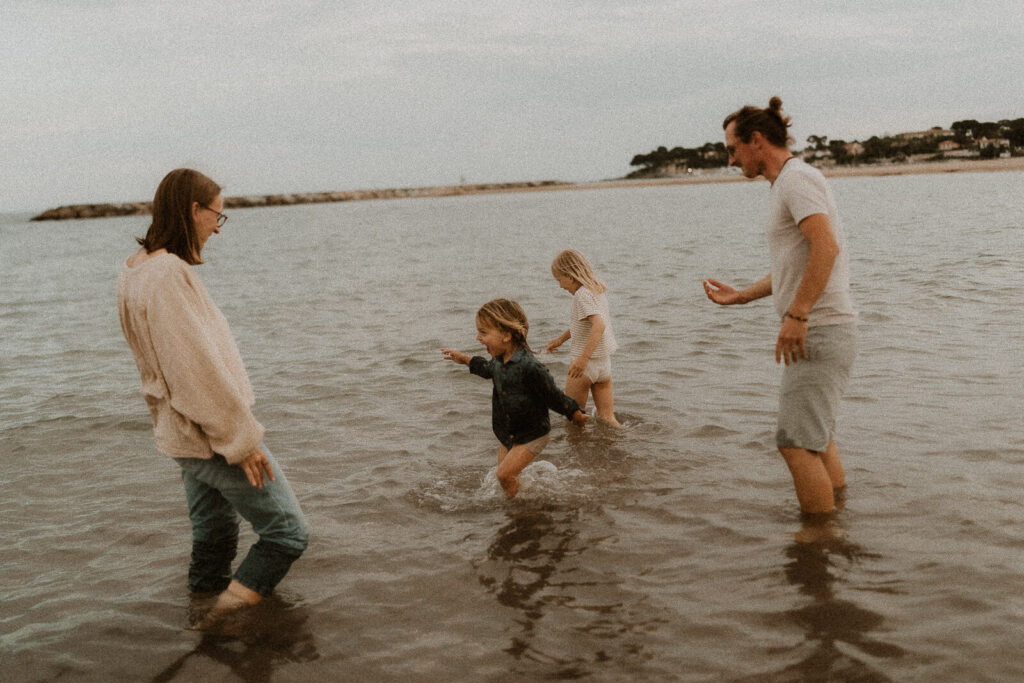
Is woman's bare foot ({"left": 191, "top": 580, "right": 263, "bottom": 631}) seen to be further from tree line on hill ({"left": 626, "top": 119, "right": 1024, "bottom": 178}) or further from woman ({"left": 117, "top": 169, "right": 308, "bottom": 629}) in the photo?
tree line on hill ({"left": 626, "top": 119, "right": 1024, "bottom": 178})

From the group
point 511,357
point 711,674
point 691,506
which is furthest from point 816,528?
point 511,357

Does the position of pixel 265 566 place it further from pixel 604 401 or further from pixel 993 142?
pixel 993 142

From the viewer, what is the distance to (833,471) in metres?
5.42

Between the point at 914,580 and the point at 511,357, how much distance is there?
2.93 metres

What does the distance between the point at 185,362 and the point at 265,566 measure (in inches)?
49.3

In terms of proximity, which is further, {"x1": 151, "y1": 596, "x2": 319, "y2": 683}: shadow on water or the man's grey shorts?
the man's grey shorts

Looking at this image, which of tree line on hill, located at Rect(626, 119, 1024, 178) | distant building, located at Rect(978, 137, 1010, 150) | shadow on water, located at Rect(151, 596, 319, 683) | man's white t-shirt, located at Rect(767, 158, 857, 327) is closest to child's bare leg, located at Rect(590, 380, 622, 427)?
man's white t-shirt, located at Rect(767, 158, 857, 327)

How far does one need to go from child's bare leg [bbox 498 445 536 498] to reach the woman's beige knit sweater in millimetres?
2511

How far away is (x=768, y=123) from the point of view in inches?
179

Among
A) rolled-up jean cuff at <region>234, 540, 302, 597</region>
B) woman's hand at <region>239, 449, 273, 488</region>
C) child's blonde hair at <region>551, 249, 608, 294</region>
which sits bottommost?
rolled-up jean cuff at <region>234, 540, 302, 597</region>

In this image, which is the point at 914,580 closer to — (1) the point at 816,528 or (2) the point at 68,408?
(1) the point at 816,528

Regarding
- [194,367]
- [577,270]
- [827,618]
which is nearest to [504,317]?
[577,270]

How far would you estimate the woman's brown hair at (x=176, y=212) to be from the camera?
146 inches

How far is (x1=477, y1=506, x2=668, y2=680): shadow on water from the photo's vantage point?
4.03 m
